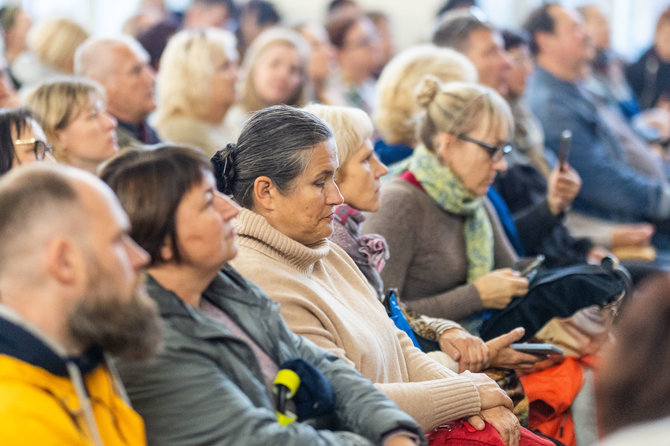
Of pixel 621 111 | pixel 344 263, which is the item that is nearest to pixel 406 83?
pixel 344 263

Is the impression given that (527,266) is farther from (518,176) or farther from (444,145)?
(518,176)

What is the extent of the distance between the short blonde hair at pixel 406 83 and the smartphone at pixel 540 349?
111 centimetres

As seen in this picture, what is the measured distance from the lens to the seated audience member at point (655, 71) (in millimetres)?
7227

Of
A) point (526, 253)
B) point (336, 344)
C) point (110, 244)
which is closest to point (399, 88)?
point (526, 253)

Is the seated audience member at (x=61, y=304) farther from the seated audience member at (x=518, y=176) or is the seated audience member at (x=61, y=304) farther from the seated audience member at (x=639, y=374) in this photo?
the seated audience member at (x=518, y=176)

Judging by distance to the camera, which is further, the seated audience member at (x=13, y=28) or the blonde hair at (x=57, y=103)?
the seated audience member at (x=13, y=28)

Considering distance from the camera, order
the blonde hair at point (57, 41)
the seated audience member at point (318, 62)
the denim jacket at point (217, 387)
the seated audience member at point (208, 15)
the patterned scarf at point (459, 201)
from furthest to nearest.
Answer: the seated audience member at point (208, 15), the seated audience member at point (318, 62), the blonde hair at point (57, 41), the patterned scarf at point (459, 201), the denim jacket at point (217, 387)

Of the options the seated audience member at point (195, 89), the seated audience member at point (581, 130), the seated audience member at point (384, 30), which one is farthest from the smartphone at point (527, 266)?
the seated audience member at point (384, 30)

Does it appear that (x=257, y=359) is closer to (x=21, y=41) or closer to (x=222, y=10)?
(x=21, y=41)

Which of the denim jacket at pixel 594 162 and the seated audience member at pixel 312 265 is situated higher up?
the seated audience member at pixel 312 265

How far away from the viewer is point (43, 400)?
1.25m

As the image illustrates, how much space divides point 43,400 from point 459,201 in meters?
1.95

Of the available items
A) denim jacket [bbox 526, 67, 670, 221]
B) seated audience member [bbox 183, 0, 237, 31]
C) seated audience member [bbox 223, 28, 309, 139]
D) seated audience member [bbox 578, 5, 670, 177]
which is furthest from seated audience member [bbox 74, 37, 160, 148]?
seated audience member [bbox 578, 5, 670, 177]

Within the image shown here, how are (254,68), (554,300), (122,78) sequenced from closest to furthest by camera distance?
(554,300), (122,78), (254,68)
